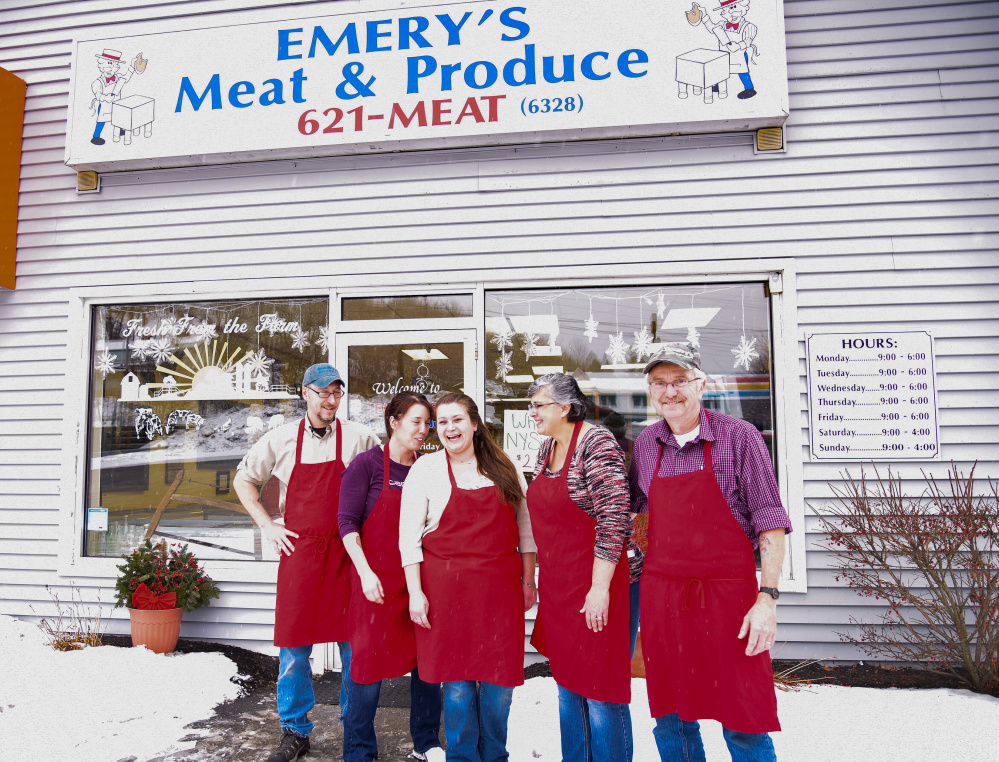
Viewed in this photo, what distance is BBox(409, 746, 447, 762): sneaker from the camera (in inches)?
128

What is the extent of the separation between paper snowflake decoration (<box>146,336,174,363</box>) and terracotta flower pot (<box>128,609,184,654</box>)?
6.75ft

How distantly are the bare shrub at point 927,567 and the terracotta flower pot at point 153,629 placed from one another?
4.79 meters

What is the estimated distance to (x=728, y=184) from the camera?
4902mm

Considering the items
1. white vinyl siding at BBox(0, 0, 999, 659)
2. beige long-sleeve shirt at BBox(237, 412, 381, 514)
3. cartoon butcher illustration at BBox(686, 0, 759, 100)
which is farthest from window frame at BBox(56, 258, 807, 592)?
beige long-sleeve shirt at BBox(237, 412, 381, 514)

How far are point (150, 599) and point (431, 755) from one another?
2.65 meters

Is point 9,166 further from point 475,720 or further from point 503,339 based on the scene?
point 475,720

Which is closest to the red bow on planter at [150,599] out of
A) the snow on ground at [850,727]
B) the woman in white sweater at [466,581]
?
the snow on ground at [850,727]

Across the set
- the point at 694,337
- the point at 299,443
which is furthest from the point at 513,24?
the point at 299,443

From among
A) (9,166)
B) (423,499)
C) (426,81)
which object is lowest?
(423,499)

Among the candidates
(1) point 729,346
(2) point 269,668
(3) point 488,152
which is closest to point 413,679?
(2) point 269,668

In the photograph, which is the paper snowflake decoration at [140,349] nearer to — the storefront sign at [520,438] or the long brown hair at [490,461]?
the storefront sign at [520,438]

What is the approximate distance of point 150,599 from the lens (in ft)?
15.5

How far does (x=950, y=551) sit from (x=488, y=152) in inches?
168

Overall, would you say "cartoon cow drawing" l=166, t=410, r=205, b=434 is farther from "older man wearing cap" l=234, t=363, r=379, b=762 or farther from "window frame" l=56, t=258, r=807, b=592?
"older man wearing cap" l=234, t=363, r=379, b=762
